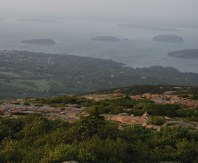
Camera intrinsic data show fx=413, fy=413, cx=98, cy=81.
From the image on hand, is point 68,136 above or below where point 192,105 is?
above

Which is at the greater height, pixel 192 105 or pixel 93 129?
pixel 93 129

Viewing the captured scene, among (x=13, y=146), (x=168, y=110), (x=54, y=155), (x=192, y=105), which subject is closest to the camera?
(x=54, y=155)

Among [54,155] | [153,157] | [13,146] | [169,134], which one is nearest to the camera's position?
[54,155]

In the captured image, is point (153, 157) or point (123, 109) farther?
point (123, 109)

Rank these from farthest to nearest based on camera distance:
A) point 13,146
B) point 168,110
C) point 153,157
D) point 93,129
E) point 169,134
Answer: point 168,110 → point 169,134 → point 93,129 → point 13,146 → point 153,157

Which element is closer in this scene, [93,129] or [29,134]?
[93,129]

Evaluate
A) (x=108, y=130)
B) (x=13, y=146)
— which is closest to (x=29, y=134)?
(x=13, y=146)

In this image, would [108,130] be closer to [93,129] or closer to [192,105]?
[93,129]

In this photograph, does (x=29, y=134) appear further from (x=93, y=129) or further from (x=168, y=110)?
(x=168, y=110)

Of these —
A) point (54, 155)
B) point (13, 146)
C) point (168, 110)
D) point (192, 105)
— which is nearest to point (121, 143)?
point (54, 155)
